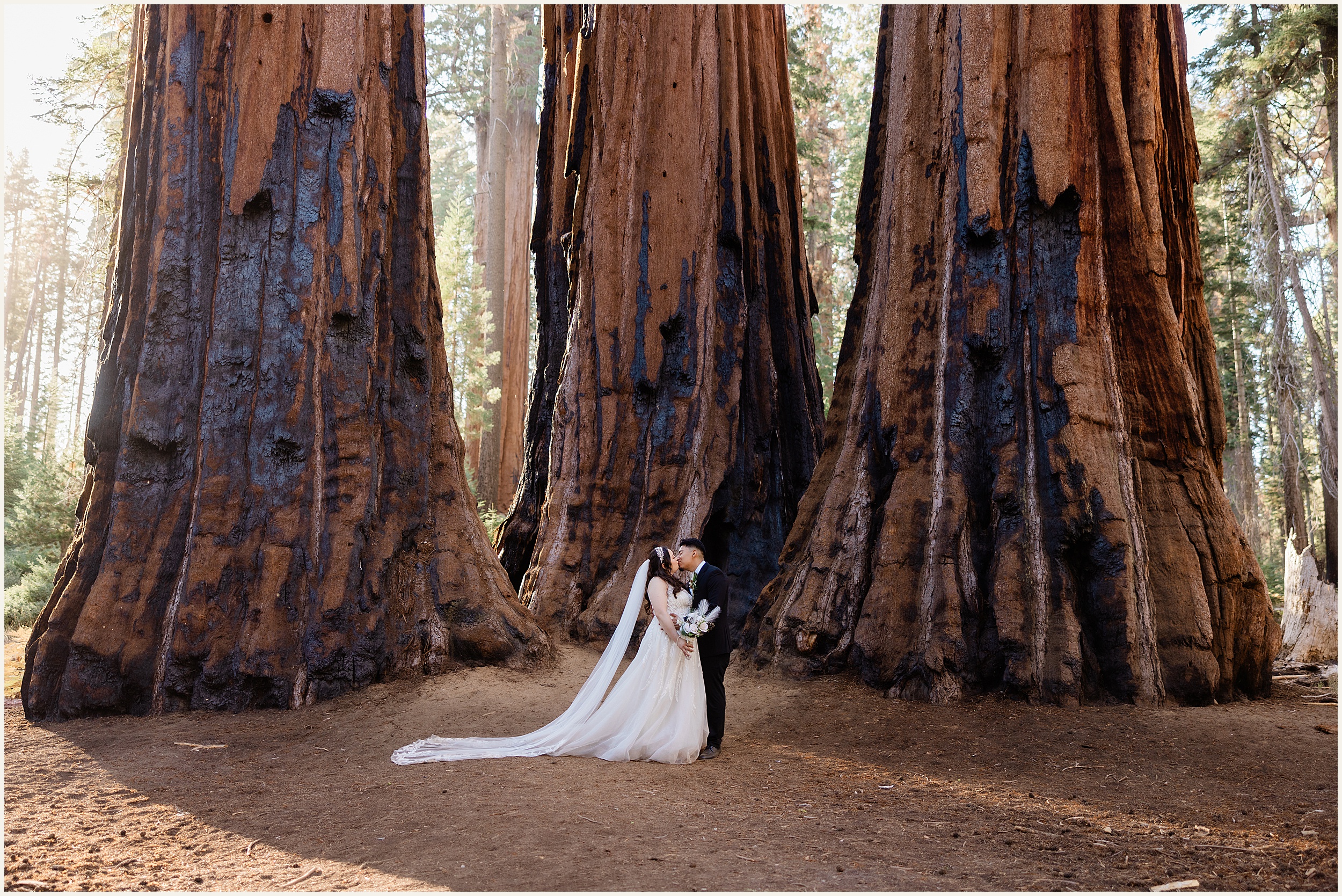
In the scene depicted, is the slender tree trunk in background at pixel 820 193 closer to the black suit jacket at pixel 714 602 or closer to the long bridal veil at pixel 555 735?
the black suit jacket at pixel 714 602

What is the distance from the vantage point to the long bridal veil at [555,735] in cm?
472

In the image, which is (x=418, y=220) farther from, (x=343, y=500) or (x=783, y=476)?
(x=783, y=476)

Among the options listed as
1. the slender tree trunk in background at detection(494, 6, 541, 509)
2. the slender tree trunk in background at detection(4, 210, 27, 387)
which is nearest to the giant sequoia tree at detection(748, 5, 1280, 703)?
the slender tree trunk in background at detection(494, 6, 541, 509)

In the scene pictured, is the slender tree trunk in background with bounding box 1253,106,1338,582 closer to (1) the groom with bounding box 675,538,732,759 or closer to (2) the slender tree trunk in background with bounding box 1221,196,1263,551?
(2) the slender tree trunk in background with bounding box 1221,196,1263,551

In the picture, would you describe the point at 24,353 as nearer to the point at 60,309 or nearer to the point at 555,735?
the point at 60,309

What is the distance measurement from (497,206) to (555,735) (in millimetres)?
16089

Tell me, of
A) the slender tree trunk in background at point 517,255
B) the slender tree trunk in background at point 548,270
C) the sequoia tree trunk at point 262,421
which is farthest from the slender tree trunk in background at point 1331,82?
the slender tree trunk in background at point 517,255

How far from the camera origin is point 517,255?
1880 cm

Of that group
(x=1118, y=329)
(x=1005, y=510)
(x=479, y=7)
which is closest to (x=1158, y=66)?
(x=1118, y=329)

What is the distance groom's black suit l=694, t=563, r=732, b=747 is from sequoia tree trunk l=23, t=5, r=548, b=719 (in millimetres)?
2174

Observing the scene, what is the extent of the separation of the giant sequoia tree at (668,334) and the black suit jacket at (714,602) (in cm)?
270

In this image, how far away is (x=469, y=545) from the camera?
698 centimetres

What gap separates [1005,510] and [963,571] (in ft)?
1.78

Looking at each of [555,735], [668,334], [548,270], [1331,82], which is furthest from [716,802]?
[1331,82]
